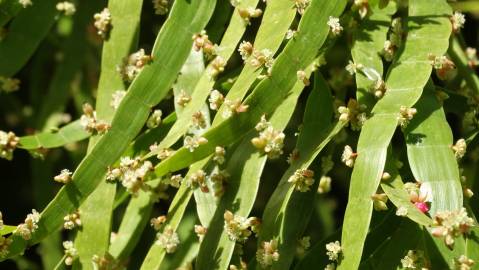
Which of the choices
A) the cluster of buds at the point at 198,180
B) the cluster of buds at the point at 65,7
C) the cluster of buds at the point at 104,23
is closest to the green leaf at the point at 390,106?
the cluster of buds at the point at 198,180

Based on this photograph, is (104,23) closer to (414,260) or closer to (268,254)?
(268,254)

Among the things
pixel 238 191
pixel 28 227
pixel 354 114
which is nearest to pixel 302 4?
pixel 354 114

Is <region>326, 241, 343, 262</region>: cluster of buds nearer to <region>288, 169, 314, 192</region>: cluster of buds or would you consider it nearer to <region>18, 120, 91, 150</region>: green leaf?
<region>288, 169, 314, 192</region>: cluster of buds

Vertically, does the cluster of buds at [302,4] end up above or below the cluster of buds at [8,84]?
below

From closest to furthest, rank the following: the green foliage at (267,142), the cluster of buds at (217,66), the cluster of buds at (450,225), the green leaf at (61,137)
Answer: the cluster of buds at (450,225) < the green foliage at (267,142) < the cluster of buds at (217,66) < the green leaf at (61,137)

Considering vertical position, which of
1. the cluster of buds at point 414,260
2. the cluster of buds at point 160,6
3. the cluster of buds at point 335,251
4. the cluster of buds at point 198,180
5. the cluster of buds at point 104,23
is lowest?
the cluster of buds at point 414,260

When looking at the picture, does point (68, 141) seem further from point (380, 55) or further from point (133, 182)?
point (380, 55)

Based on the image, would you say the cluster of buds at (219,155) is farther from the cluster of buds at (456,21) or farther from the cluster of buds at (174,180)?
the cluster of buds at (456,21)

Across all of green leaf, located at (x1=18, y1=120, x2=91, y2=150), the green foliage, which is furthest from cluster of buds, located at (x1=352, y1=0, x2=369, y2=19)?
green leaf, located at (x1=18, y1=120, x2=91, y2=150)
